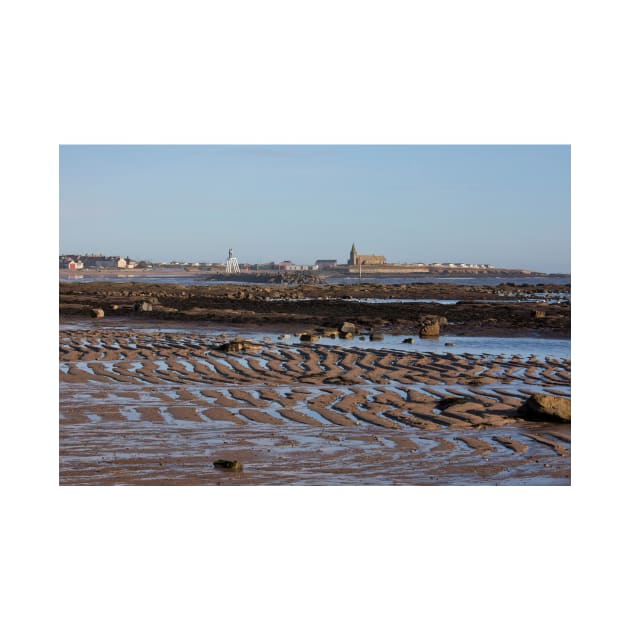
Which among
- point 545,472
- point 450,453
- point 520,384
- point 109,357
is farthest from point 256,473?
point 109,357

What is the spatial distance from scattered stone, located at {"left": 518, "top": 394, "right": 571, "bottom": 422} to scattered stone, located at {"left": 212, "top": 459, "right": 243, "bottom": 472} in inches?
141

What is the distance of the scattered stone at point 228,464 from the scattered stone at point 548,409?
357 centimetres

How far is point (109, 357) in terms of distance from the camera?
1389 centimetres

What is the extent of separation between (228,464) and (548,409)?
12.1ft


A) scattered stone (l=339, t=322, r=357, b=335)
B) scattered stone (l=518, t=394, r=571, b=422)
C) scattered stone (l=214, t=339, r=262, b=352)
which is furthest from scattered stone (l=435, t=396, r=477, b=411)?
scattered stone (l=339, t=322, r=357, b=335)

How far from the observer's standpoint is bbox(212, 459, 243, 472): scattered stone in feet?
23.5

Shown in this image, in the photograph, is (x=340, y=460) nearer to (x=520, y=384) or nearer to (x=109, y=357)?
(x=520, y=384)

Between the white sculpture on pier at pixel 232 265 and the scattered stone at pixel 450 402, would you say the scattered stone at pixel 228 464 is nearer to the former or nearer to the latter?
the scattered stone at pixel 450 402

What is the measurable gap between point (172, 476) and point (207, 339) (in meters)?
10.2

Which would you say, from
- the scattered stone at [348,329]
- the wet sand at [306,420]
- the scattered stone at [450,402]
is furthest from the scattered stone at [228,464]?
the scattered stone at [348,329]

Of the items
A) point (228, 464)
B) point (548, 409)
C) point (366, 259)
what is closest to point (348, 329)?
point (548, 409)

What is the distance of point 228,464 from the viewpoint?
23.7ft

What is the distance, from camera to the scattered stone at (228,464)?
7176 mm
